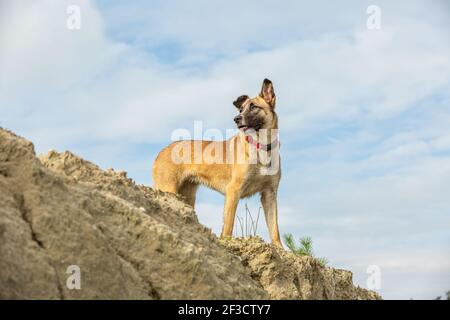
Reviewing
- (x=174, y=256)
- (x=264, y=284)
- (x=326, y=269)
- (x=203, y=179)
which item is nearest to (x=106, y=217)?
(x=174, y=256)

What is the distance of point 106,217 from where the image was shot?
263 inches

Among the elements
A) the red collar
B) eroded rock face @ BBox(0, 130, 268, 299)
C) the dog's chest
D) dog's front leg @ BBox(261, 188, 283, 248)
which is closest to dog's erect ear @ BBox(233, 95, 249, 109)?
the red collar

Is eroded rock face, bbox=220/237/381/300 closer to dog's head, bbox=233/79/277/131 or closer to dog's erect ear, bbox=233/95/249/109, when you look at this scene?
dog's head, bbox=233/79/277/131

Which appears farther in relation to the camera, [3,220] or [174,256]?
[174,256]

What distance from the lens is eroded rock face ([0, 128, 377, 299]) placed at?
566 centimetres

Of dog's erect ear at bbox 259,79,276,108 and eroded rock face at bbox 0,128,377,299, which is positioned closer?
eroded rock face at bbox 0,128,377,299

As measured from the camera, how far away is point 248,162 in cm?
1298

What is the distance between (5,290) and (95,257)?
0.84 m

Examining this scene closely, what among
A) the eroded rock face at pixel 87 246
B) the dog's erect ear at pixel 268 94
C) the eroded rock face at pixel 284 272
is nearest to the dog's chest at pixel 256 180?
the dog's erect ear at pixel 268 94

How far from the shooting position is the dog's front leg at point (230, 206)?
40.6ft

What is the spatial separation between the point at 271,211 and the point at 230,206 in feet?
2.54

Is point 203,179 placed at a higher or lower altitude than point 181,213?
higher

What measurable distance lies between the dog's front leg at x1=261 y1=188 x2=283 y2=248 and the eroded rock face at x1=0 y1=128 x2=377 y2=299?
3.93 metres
